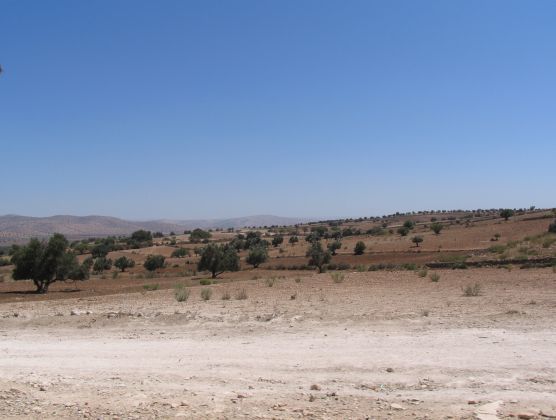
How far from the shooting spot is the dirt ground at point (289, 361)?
741 centimetres

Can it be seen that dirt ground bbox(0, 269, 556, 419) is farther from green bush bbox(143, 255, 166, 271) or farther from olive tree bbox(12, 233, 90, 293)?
green bush bbox(143, 255, 166, 271)

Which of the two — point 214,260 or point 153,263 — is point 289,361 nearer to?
point 214,260

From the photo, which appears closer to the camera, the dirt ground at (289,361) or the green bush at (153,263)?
the dirt ground at (289,361)

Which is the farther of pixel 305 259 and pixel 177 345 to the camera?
pixel 305 259

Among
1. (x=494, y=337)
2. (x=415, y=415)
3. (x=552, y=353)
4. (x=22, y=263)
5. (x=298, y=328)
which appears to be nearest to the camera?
(x=415, y=415)

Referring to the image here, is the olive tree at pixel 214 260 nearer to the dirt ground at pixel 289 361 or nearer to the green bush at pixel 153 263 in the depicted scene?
the green bush at pixel 153 263

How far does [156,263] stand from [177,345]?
159ft

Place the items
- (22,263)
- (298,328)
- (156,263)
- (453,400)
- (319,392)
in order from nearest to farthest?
(453,400) → (319,392) → (298,328) → (22,263) → (156,263)

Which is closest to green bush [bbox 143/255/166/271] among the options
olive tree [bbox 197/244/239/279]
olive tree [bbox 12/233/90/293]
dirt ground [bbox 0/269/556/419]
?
olive tree [bbox 197/244/239/279]

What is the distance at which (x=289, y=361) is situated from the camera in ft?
31.9

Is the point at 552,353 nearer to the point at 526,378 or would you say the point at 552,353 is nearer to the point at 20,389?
the point at 526,378

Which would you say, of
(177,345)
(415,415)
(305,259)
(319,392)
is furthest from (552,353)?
(305,259)

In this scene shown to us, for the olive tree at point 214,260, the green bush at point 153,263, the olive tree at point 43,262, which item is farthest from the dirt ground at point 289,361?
the green bush at point 153,263

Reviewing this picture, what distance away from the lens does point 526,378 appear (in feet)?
26.9
